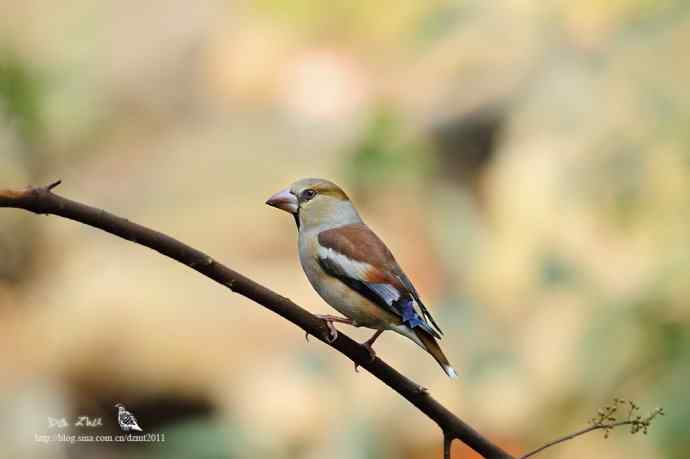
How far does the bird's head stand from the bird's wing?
1.8 inches

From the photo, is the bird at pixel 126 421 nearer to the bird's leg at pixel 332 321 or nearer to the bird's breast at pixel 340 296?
the bird's breast at pixel 340 296

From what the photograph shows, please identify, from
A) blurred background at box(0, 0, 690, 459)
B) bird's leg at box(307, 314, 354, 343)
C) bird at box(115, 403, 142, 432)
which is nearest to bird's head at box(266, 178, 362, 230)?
bird's leg at box(307, 314, 354, 343)

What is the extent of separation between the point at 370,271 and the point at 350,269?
5 centimetres

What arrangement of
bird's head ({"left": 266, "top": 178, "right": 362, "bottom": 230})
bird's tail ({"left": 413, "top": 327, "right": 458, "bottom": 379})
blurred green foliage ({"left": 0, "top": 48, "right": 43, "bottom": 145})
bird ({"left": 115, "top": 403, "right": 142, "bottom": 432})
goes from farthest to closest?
1. blurred green foliage ({"left": 0, "top": 48, "right": 43, "bottom": 145})
2. bird ({"left": 115, "top": 403, "right": 142, "bottom": 432})
3. bird's head ({"left": 266, "top": 178, "right": 362, "bottom": 230})
4. bird's tail ({"left": 413, "top": 327, "right": 458, "bottom": 379})

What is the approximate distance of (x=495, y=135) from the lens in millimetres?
9930

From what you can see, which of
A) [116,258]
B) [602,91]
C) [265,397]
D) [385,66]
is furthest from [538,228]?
[385,66]

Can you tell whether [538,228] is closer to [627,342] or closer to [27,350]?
[627,342]

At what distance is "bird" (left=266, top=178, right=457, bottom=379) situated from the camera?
2.77 metres

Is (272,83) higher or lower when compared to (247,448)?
higher

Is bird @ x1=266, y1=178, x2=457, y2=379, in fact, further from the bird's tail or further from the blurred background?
the blurred background

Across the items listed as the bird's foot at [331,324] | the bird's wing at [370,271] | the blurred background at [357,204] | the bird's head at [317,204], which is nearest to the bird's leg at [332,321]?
the bird's foot at [331,324]

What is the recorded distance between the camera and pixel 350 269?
9.21ft

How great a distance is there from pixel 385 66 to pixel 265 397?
459 cm

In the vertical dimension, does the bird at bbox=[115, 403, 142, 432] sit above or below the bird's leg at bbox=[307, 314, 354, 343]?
above
